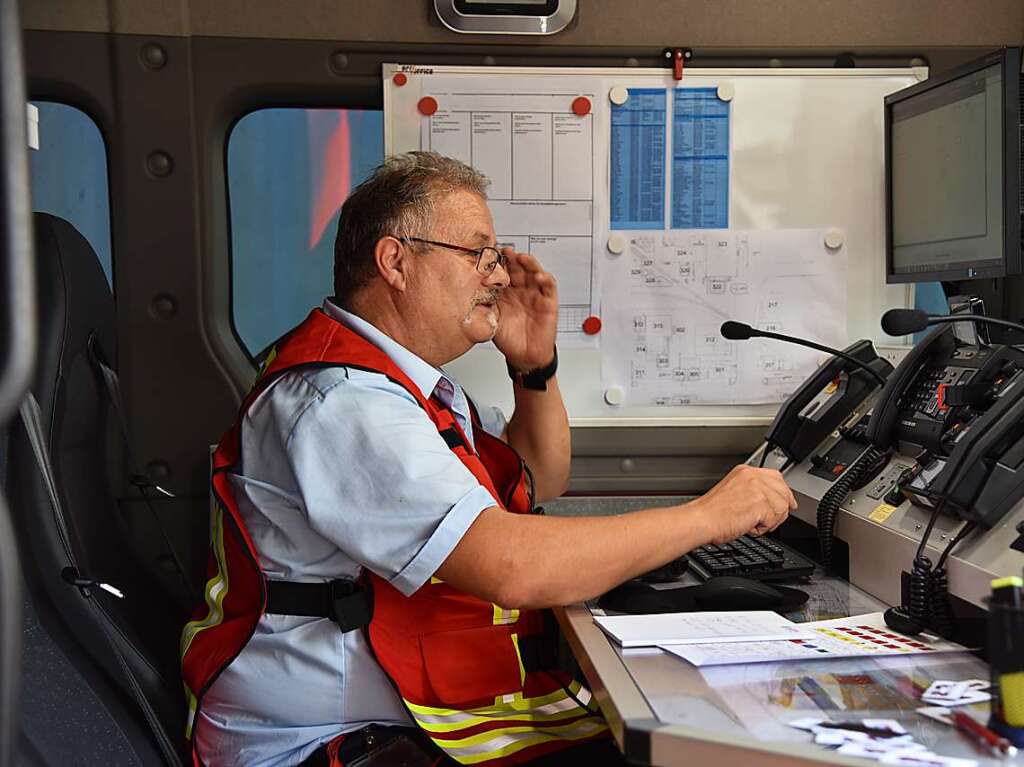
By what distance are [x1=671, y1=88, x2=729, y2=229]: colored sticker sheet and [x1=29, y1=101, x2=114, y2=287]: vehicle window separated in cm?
114

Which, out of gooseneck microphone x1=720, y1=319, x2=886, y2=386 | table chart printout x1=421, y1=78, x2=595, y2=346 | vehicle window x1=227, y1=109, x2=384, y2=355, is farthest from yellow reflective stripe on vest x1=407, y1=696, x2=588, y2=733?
vehicle window x1=227, y1=109, x2=384, y2=355

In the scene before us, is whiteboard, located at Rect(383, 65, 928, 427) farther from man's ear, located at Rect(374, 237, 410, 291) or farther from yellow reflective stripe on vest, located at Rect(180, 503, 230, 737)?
yellow reflective stripe on vest, located at Rect(180, 503, 230, 737)

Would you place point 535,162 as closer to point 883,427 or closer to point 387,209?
point 387,209

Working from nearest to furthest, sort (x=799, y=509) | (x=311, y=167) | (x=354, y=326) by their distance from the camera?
(x=354, y=326), (x=799, y=509), (x=311, y=167)

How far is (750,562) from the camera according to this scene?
160 cm

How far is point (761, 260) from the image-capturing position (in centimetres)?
218

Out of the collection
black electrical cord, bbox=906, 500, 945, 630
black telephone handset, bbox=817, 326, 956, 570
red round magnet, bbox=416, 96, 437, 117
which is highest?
red round magnet, bbox=416, 96, 437, 117

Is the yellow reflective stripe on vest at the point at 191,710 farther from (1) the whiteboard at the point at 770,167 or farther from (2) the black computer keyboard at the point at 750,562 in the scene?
(1) the whiteboard at the point at 770,167

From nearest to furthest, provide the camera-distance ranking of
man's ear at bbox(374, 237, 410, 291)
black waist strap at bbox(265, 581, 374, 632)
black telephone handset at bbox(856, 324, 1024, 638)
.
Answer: black telephone handset at bbox(856, 324, 1024, 638), black waist strap at bbox(265, 581, 374, 632), man's ear at bbox(374, 237, 410, 291)

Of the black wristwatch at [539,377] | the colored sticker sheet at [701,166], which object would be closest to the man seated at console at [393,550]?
the black wristwatch at [539,377]

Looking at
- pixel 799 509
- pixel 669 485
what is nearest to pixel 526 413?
pixel 669 485

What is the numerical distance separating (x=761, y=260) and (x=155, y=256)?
1218mm

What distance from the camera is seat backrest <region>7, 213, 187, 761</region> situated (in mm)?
1354

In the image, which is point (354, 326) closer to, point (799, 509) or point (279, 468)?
point (279, 468)
